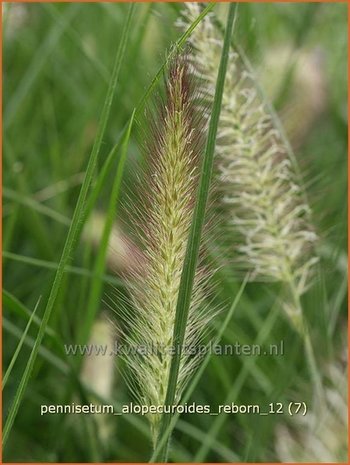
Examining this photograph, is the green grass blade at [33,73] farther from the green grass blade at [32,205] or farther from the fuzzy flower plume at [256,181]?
the fuzzy flower plume at [256,181]

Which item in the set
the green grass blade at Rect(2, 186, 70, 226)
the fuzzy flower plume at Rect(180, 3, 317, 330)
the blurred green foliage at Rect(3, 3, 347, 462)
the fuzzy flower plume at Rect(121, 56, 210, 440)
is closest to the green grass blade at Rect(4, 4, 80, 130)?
the blurred green foliage at Rect(3, 3, 347, 462)

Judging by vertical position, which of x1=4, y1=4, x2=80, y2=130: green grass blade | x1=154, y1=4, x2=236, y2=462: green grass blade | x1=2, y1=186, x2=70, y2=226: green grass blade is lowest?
x1=2, y1=186, x2=70, y2=226: green grass blade

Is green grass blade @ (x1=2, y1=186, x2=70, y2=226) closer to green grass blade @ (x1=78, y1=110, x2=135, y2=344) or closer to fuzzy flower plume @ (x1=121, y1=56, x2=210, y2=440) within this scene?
green grass blade @ (x1=78, y1=110, x2=135, y2=344)

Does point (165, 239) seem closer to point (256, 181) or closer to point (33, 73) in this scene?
point (256, 181)

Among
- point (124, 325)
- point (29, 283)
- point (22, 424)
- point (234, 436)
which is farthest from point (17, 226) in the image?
point (124, 325)

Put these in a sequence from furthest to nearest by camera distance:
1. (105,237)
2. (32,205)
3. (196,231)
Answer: (32,205), (105,237), (196,231)

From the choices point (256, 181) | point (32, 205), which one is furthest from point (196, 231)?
point (32, 205)

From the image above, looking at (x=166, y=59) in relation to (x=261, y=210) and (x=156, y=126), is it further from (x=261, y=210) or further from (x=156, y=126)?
(x=261, y=210)
